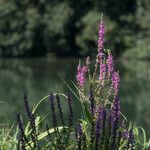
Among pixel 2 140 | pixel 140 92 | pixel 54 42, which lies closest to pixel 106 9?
pixel 54 42

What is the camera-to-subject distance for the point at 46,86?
32.2 meters

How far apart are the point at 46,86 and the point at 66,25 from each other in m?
25.2

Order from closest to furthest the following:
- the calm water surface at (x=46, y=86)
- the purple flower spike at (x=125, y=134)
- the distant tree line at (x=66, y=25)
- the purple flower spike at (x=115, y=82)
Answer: the purple flower spike at (x=115, y=82)
the purple flower spike at (x=125, y=134)
the calm water surface at (x=46, y=86)
the distant tree line at (x=66, y=25)

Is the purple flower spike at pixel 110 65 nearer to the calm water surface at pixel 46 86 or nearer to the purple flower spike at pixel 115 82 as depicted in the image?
the purple flower spike at pixel 115 82

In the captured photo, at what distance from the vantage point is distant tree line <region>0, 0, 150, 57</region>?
55188mm

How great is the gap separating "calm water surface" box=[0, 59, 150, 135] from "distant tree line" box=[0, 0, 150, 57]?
12.8 feet

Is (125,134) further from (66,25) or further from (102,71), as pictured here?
(66,25)

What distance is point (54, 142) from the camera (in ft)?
11.5

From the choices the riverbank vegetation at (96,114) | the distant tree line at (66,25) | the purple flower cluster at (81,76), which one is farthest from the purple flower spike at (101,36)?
the distant tree line at (66,25)

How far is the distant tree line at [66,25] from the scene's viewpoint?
5519 centimetres

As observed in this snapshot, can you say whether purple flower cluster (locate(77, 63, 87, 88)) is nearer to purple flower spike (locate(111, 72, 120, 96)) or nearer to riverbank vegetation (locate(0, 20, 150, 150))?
riverbank vegetation (locate(0, 20, 150, 150))

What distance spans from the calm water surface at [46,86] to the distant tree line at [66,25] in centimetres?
392

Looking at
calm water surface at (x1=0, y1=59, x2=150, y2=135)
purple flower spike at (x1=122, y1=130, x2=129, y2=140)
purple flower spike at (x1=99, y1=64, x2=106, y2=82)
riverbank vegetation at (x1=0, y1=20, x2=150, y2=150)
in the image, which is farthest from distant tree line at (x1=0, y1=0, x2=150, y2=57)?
purple flower spike at (x1=99, y1=64, x2=106, y2=82)

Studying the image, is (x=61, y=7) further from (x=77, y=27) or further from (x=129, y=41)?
(x=129, y=41)
